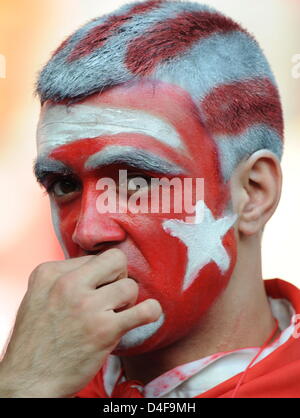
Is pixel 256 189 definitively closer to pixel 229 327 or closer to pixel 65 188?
pixel 229 327

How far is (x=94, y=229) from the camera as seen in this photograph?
175cm

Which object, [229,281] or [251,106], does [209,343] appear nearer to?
[229,281]

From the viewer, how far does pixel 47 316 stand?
5.58 ft

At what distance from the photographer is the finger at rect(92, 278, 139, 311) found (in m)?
1.68

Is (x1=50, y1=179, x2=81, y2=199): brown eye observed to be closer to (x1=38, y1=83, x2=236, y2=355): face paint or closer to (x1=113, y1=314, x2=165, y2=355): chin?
(x1=38, y1=83, x2=236, y2=355): face paint

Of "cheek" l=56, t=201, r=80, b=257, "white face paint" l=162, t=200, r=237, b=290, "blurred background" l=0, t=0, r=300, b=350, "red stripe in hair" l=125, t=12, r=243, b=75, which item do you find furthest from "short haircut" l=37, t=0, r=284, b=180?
"blurred background" l=0, t=0, r=300, b=350

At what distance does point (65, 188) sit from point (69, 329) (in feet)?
1.53

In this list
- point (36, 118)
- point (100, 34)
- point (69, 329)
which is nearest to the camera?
point (69, 329)

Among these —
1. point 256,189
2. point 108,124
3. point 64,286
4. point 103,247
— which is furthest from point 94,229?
point 256,189

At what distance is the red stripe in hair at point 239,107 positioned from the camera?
187cm

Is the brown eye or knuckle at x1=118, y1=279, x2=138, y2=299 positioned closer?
knuckle at x1=118, y1=279, x2=138, y2=299

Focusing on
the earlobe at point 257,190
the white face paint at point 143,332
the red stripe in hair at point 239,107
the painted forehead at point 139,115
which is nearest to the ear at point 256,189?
the earlobe at point 257,190

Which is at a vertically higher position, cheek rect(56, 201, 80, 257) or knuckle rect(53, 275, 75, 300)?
cheek rect(56, 201, 80, 257)

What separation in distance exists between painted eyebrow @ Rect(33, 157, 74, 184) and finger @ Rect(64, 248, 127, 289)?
11.1 inches
